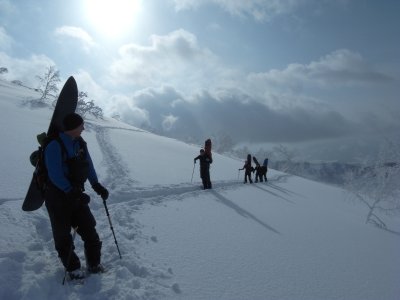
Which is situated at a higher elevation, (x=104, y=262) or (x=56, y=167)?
(x=56, y=167)

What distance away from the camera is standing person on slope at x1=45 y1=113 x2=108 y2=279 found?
4.24 meters

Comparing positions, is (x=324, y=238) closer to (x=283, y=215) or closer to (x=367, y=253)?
(x=367, y=253)

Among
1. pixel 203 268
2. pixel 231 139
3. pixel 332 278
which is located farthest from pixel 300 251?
→ pixel 231 139

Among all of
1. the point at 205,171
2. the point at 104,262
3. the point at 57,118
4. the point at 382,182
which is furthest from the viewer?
the point at 382,182

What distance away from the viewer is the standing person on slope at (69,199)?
4.24 metres

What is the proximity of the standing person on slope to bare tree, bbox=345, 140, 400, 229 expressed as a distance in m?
20.4

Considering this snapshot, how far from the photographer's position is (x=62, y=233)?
174 inches

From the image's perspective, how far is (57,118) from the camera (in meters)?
5.23

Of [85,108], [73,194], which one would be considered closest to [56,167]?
[73,194]

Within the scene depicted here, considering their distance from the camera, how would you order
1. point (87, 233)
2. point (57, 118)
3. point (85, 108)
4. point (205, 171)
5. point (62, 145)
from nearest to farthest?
point (62, 145)
point (87, 233)
point (57, 118)
point (205, 171)
point (85, 108)

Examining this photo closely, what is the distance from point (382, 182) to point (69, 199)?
2288 centimetres

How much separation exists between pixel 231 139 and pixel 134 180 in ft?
290

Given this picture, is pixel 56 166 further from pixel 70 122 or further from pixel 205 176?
pixel 205 176

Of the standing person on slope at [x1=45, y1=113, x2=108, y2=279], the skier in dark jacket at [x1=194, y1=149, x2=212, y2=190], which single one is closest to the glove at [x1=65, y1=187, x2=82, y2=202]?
the standing person on slope at [x1=45, y1=113, x2=108, y2=279]
